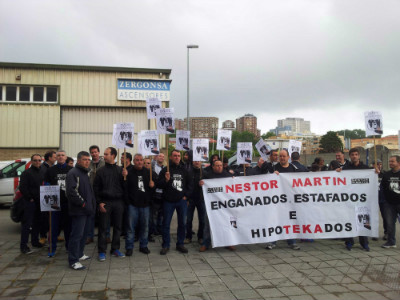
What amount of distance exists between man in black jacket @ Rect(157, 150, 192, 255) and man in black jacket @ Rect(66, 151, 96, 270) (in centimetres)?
145

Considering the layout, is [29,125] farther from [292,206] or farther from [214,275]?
[214,275]

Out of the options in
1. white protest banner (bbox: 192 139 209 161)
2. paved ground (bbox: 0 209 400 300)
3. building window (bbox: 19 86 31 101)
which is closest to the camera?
paved ground (bbox: 0 209 400 300)

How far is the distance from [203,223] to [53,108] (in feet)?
46.9

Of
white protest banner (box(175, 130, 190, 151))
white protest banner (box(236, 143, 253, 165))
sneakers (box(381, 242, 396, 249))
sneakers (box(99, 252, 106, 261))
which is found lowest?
sneakers (box(381, 242, 396, 249))

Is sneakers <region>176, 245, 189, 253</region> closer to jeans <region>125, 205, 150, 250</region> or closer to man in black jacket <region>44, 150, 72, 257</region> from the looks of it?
jeans <region>125, 205, 150, 250</region>

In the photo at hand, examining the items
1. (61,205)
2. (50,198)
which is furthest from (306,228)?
(50,198)

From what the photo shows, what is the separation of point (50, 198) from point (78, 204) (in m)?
1.05

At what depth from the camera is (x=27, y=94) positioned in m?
18.5

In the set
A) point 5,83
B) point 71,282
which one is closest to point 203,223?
point 71,282

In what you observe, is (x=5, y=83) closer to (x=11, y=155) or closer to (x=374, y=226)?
(x=11, y=155)

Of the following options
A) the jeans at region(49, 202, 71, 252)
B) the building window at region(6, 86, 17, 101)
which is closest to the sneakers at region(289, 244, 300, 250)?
the jeans at region(49, 202, 71, 252)

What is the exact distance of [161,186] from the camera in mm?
6699

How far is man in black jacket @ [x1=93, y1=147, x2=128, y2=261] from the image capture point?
6.15 meters

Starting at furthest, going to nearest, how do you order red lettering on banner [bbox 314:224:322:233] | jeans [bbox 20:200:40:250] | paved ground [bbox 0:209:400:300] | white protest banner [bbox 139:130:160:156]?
white protest banner [bbox 139:130:160:156]
red lettering on banner [bbox 314:224:322:233]
jeans [bbox 20:200:40:250]
paved ground [bbox 0:209:400:300]
